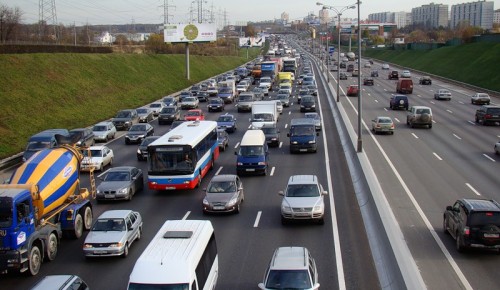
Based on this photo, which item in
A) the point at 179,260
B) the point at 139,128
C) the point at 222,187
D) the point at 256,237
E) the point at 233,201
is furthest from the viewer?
the point at 139,128

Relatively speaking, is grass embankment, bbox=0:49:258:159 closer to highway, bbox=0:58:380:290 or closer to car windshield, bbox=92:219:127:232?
highway, bbox=0:58:380:290

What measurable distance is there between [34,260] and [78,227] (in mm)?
3635

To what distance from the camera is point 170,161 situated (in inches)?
1056

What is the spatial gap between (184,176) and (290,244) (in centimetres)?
879

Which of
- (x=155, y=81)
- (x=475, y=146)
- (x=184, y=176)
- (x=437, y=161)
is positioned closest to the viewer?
(x=184, y=176)

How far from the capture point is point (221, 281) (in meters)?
16.3

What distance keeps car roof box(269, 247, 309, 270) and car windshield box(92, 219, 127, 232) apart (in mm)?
6461

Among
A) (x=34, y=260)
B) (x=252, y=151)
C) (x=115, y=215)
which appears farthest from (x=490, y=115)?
(x=34, y=260)

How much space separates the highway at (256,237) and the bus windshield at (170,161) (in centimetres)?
126

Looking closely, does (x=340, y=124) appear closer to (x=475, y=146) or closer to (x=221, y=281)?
(x=475, y=146)

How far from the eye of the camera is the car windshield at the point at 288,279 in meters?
13.6

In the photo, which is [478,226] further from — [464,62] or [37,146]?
[464,62]

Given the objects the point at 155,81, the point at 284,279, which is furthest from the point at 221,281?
the point at 155,81

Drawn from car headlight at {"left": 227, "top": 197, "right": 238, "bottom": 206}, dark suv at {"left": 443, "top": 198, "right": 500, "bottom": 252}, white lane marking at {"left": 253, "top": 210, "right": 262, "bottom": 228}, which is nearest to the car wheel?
white lane marking at {"left": 253, "top": 210, "right": 262, "bottom": 228}
